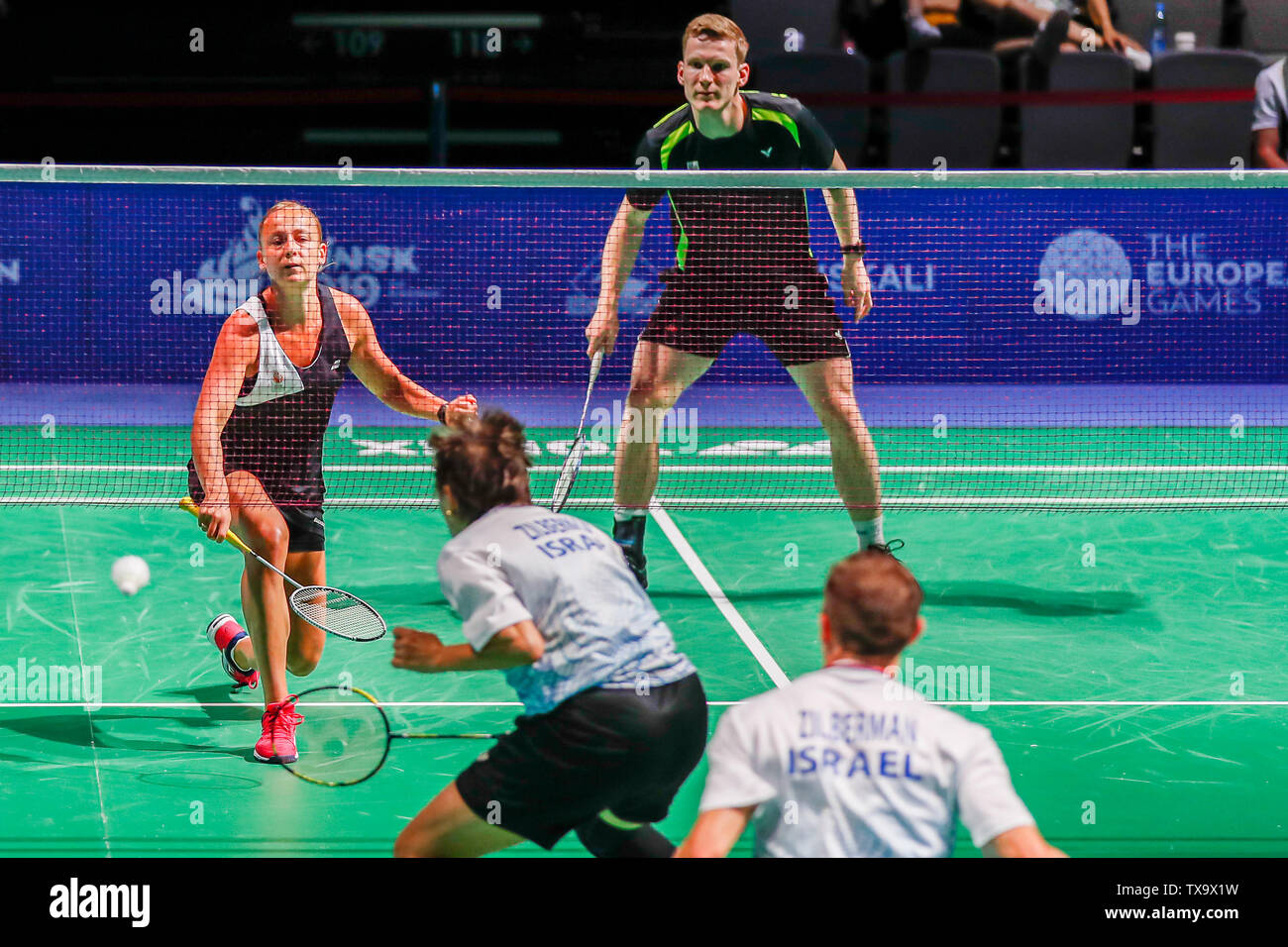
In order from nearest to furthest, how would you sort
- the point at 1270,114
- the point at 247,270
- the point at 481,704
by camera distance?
the point at 481,704, the point at 247,270, the point at 1270,114

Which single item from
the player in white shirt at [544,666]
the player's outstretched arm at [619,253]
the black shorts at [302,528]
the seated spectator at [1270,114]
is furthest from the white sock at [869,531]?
the seated spectator at [1270,114]

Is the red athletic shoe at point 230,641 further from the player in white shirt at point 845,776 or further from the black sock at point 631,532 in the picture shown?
the player in white shirt at point 845,776

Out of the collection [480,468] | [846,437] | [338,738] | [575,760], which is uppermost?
[480,468]

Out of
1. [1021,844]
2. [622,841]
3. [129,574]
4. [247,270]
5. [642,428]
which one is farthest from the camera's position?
[247,270]

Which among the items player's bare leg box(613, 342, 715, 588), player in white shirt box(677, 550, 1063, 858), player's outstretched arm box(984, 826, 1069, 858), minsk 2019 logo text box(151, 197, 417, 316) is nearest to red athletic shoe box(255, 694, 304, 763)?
player's bare leg box(613, 342, 715, 588)

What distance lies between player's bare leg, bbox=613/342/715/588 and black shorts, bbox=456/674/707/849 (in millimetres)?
3857

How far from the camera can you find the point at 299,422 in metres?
6.08

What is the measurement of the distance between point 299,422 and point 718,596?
8.92ft

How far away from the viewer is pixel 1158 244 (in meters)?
12.9

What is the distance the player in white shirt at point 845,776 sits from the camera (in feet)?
10.1

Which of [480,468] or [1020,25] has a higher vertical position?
[1020,25]

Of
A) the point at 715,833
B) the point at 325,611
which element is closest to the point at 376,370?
the point at 325,611

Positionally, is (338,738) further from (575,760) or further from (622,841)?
(575,760)

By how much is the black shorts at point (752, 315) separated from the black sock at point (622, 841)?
3.77 m
